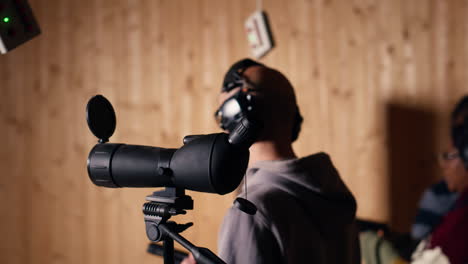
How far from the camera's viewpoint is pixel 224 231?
0.80 m

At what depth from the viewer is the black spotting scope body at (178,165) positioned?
537mm

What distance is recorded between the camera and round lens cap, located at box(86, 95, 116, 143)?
65 cm

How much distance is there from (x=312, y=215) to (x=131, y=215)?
4.48 feet

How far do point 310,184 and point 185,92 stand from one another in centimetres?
169

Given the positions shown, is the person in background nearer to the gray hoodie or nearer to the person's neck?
the gray hoodie

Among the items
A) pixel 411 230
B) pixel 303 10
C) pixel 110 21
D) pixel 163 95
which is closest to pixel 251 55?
pixel 303 10

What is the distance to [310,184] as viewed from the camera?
968mm

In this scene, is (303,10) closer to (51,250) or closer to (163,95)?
(163,95)

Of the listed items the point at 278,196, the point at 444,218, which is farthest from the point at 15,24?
the point at 444,218

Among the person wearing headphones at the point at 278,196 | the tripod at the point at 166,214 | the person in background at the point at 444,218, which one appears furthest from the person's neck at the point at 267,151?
the person in background at the point at 444,218

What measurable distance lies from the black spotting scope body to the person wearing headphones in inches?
8.1

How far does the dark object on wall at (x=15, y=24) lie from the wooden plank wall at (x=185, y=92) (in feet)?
3.51

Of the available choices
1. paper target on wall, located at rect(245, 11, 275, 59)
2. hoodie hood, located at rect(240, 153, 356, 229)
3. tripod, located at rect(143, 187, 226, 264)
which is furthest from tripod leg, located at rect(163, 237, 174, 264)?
paper target on wall, located at rect(245, 11, 275, 59)

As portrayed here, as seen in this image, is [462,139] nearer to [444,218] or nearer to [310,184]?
[444,218]
